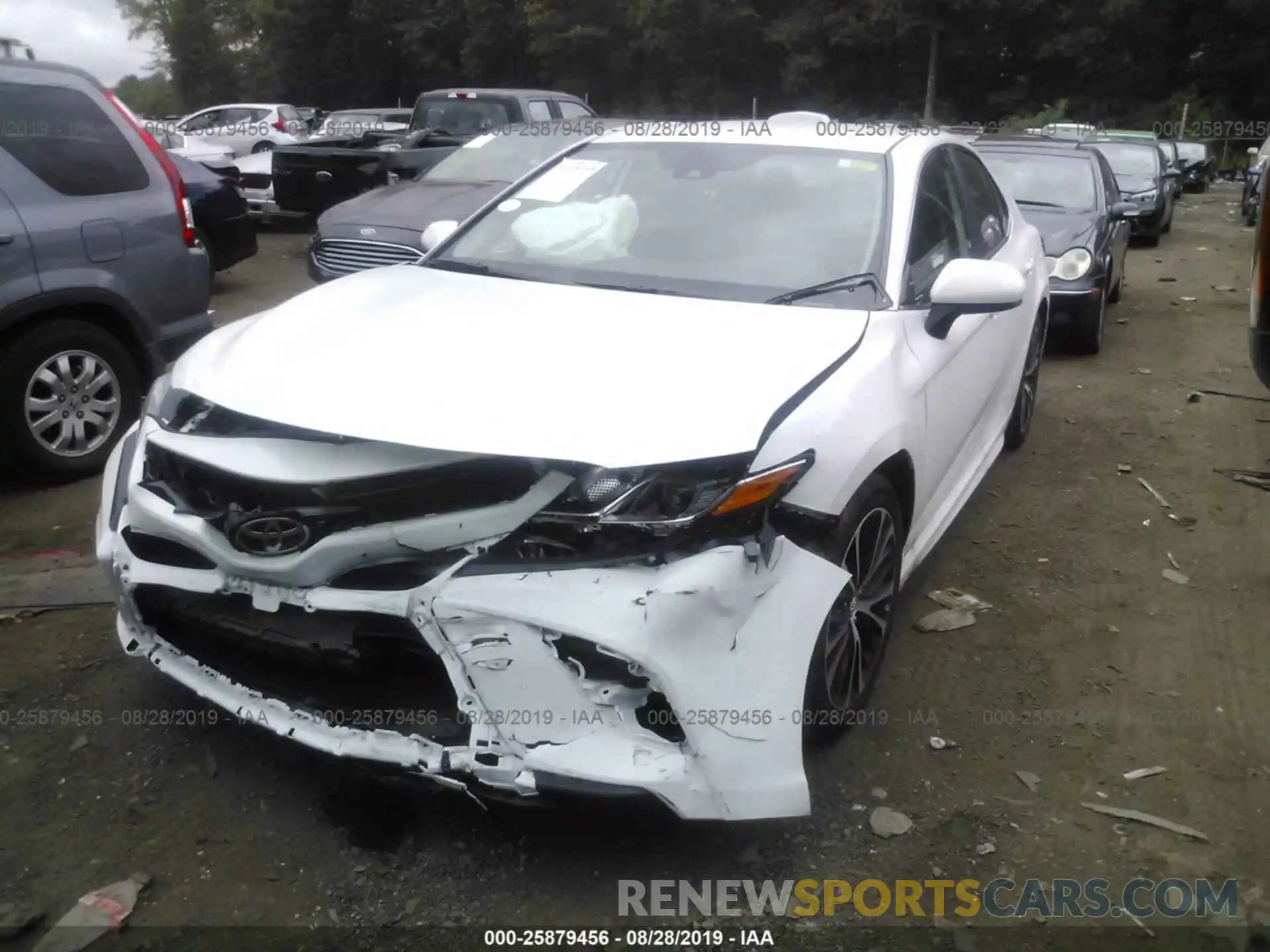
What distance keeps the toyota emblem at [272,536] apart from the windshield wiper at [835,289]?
1548 mm

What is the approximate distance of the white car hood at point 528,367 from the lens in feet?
8.13

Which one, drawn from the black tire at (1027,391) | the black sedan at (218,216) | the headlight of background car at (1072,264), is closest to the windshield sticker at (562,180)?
the black tire at (1027,391)

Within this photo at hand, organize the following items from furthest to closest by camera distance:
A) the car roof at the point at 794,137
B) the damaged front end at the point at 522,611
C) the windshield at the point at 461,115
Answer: the windshield at the point at 461,115, the car roof at the point at 794,137, the damaged front end at the point at 522,611

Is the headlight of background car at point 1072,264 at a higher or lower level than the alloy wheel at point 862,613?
lower

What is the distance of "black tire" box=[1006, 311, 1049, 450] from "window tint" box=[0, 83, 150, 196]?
4.36 meters

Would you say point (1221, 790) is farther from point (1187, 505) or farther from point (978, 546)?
point (1187, 505)

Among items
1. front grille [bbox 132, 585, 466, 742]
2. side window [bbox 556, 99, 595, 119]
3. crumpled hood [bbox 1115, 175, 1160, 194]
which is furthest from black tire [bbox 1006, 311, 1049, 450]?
crumpled hood [bbox 1115, 175, 1160, 194]

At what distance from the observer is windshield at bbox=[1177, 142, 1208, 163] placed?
25359mm

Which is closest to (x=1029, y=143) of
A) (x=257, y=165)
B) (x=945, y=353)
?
(x=945, y=353)

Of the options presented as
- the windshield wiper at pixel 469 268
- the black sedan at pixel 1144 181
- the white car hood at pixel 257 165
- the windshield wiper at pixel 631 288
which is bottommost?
the black sedan at pixel 1144 181

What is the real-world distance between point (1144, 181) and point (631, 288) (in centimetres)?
1265

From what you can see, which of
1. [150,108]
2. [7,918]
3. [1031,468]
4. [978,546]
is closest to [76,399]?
[7,918]

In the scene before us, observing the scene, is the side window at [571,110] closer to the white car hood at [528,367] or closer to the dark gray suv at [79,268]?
the dark gray suv at [79,268]

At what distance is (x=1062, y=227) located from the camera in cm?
824
